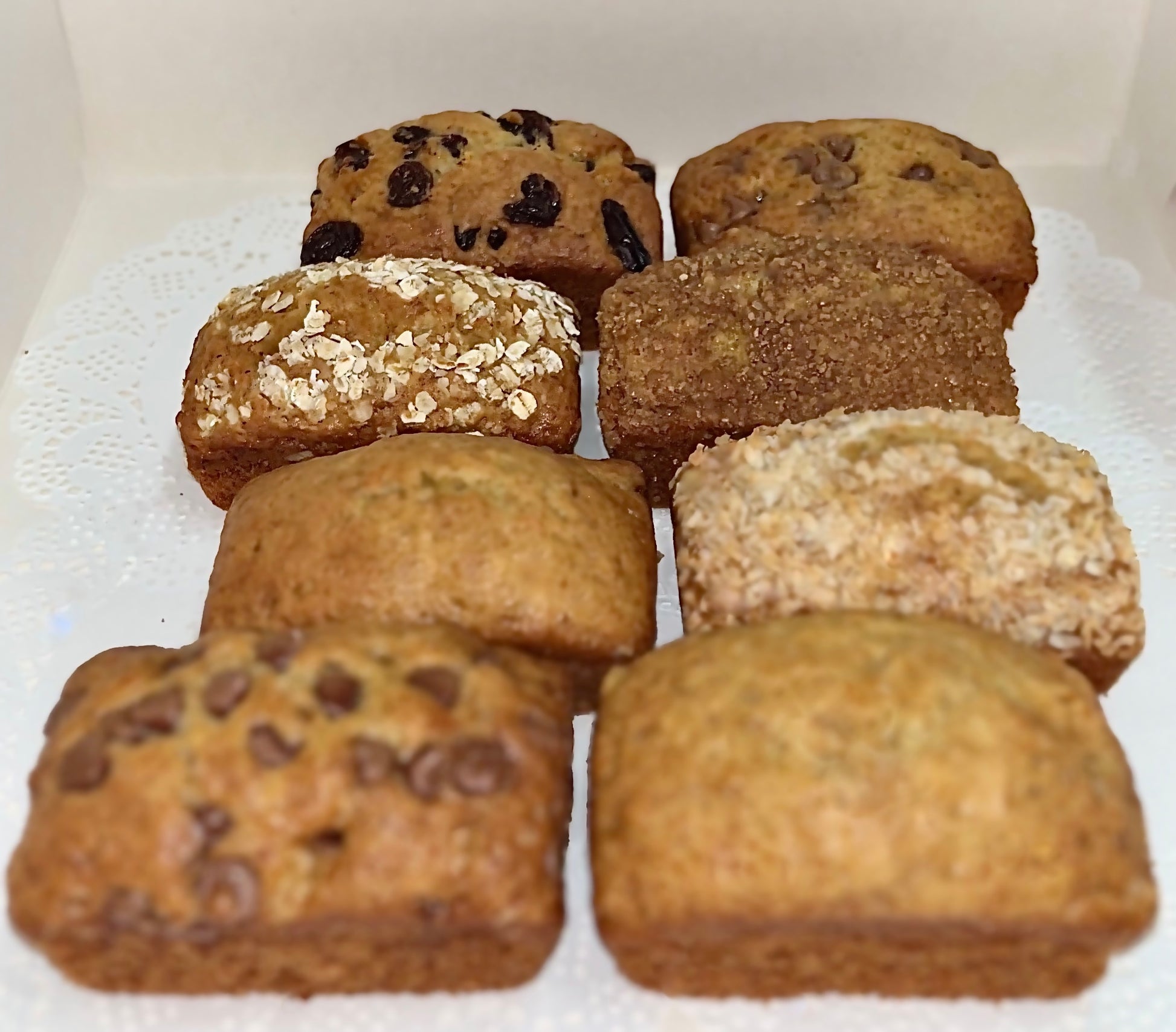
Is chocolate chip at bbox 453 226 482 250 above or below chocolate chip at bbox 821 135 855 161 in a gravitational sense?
below

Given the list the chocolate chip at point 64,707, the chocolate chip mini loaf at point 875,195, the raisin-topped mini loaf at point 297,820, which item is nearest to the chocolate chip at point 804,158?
the chocolate chip mini loaf at point 875,195

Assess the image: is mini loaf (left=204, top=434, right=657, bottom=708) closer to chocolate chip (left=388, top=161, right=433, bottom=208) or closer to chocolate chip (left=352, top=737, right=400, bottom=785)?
chocolate chip (left=352, top=737, right=400, bottom=785)

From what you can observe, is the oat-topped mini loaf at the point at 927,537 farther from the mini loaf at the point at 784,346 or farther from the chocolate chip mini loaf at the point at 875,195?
the chocolate chip mini loaf at the point at 875,195

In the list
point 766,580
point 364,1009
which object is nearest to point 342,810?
point 364,1009

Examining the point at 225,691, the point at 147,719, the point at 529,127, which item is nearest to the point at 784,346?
the point at 529,127

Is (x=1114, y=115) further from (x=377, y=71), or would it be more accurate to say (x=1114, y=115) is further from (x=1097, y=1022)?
(x=1097, y=1022)

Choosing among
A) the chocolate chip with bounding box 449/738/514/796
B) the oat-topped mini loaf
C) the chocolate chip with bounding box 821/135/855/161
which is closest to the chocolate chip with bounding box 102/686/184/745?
the chocolate chip with bounding box 449/738/514/796
